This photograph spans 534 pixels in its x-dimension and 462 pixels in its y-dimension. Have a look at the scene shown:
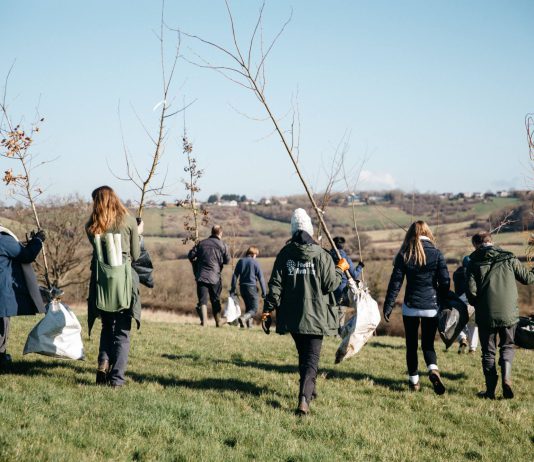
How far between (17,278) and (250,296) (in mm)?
8102

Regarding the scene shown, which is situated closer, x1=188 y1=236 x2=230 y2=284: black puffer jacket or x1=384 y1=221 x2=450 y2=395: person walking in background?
x1=384 y1=221 x2=450 y2=395: person walking in background

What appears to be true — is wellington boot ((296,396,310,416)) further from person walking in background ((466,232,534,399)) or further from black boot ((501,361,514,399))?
black boot ((501,361,514,399))

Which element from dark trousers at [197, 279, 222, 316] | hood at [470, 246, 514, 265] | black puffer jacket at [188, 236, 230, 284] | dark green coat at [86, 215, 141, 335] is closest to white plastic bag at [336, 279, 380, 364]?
hood at [470, 246, 514, 265]

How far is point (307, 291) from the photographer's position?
19.0 ft

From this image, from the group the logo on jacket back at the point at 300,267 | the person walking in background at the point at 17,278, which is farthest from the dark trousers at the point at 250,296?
the logo on jacket back at the point at 300,267

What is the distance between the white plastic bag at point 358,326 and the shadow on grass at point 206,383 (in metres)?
1.08

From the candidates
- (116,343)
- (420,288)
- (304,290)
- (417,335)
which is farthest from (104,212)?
(417,335)

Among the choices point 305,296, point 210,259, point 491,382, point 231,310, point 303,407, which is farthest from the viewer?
point 231,310

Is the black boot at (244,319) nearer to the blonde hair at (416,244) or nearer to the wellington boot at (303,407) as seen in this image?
the blonde hair at (416,244)

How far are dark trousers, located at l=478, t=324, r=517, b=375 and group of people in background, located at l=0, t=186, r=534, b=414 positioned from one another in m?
0.01

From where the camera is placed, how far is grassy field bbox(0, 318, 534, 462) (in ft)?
14.7

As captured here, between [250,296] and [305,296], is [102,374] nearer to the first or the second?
[305,296]

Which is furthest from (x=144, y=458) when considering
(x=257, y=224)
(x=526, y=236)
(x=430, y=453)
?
(x=257, y=224)

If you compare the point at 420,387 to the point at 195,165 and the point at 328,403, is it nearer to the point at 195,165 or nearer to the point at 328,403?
the point at 328,403
